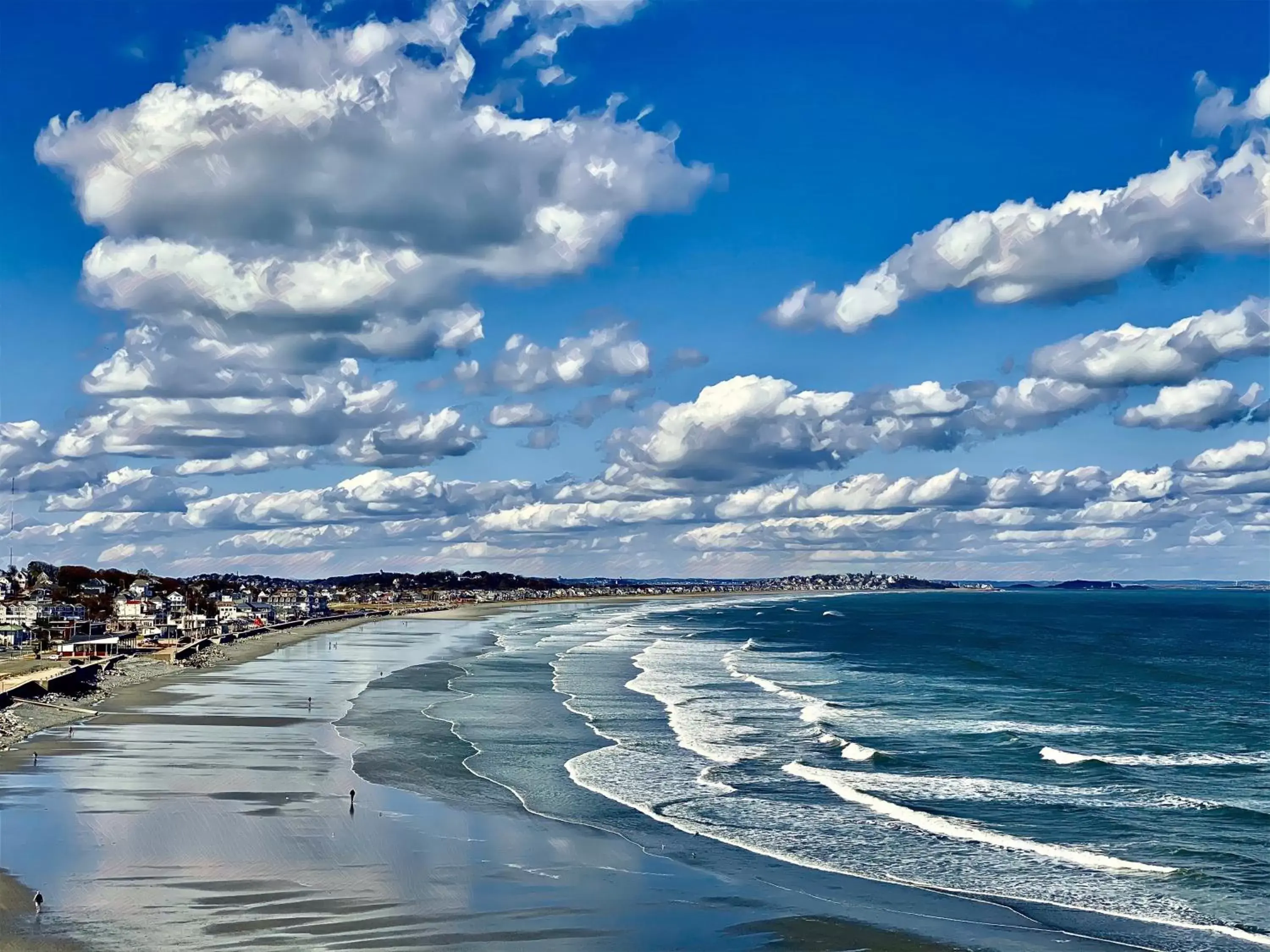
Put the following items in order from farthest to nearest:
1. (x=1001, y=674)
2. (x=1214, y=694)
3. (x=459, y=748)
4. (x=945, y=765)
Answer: (x=1001, y=674)
(x=1214, y=694)
(x=459, y=748)
(x=945, y=765)

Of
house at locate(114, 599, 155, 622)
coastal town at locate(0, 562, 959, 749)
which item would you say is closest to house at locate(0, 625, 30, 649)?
coastal town at locate(0, 562, 959, 749)

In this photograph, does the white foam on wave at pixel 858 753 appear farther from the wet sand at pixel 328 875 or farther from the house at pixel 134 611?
the house at pixel 134 611

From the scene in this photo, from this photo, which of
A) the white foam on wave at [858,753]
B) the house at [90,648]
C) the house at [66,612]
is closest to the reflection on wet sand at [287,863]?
the white foam on wave at [858,753]

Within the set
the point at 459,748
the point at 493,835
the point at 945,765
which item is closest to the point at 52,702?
the point at 459,748

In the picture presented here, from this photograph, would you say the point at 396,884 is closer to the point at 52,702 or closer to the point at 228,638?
the point at 52,702

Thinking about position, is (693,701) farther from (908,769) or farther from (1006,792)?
(1006,792)

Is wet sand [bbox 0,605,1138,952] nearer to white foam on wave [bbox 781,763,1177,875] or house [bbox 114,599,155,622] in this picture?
white foam on wave [bbox 781,763,1177,875]
